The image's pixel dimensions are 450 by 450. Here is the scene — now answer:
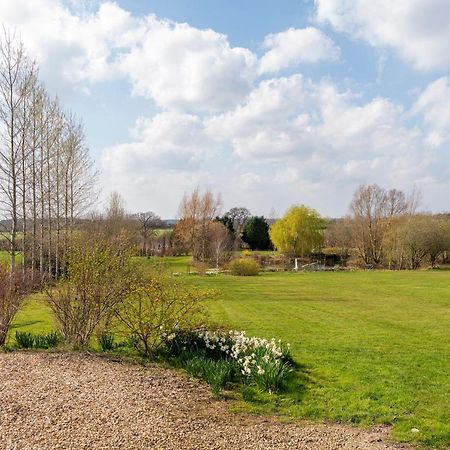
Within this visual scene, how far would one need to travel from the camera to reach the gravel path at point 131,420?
4.43m

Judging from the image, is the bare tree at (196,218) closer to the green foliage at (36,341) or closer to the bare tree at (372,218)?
the bare tree at (372,218)

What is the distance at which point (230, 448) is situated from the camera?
4336 mm

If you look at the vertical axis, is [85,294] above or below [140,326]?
above

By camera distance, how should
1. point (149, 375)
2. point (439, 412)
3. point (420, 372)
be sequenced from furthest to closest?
point (420, 372), point (149, 375), point (439, 412)

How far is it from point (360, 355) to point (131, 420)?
5.63 m

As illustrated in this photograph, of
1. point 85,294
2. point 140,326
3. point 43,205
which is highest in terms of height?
point 43,205

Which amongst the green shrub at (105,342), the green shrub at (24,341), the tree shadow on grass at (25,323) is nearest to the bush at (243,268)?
the tree shadow on grass at (25,323)

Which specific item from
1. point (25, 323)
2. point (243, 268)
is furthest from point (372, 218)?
point (25, 323)

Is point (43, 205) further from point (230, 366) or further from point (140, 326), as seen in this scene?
point (230, 366)

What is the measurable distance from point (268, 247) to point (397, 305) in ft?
149

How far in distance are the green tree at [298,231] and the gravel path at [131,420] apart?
4635 cm

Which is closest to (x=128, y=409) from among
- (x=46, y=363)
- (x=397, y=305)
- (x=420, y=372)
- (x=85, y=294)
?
(x=46, y=363)

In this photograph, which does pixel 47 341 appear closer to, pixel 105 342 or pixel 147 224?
pixel 105 342

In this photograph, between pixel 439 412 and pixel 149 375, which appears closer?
pixel 439 412
